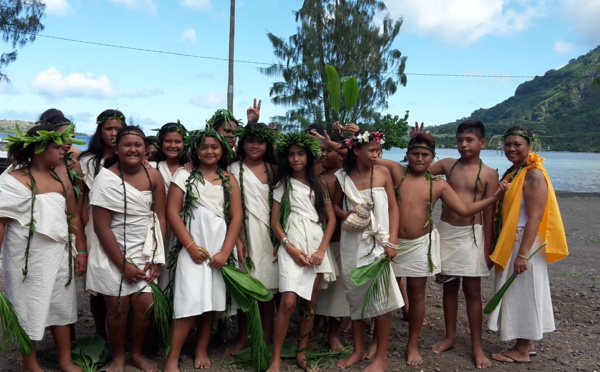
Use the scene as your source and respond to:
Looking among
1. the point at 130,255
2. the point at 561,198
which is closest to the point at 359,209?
the point at 130,255

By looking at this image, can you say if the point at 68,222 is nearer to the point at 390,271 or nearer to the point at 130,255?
the point at 130,255

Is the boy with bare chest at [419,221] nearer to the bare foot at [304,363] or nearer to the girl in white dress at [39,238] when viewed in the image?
the bare foot at [304,363]

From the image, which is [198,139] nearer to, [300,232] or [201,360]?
[300,232]

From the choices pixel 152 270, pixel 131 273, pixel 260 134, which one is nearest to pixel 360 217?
pixel 260 134

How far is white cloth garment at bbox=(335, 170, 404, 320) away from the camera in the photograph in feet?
14.4

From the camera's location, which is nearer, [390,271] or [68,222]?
[68,222]

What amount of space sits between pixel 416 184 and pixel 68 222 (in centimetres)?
299

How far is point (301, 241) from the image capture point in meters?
4.40

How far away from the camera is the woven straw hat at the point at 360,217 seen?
4.40 m

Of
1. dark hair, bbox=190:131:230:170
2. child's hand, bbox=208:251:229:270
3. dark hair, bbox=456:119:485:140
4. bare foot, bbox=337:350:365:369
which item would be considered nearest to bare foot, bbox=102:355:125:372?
child's hand, bbox=208:251:229:270

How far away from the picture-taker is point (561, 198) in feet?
63.5

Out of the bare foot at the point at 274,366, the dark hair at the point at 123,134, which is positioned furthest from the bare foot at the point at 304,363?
the dark hair at the point at 123,134

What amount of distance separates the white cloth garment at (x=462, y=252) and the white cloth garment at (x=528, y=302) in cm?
28

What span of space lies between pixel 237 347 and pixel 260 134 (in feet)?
6.42
